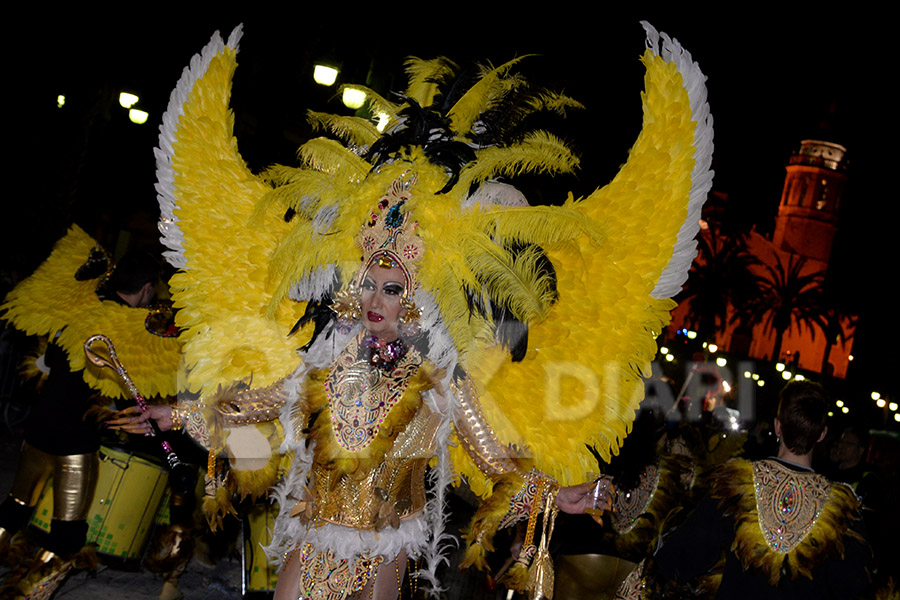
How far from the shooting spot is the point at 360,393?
2984mm

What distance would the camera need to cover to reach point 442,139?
2.98 metres

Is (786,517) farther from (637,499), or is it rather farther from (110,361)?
(110,361)

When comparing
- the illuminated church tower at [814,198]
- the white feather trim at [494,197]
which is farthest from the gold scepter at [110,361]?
the illuminated church tower at [814,198]

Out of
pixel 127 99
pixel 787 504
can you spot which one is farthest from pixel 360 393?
pixel 127 99

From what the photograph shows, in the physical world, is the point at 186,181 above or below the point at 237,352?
above

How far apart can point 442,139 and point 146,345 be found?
2.03 metres

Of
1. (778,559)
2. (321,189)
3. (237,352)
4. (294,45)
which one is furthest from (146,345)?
(294,45)

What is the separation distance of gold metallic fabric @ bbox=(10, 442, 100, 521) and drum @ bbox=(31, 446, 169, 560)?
1.87 feet

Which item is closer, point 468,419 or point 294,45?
point 468,419

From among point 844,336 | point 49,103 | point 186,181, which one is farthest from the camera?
point 844,336

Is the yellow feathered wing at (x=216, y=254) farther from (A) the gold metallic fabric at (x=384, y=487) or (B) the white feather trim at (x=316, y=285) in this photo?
(A) the gold metallic fabric at (x=384, y=487)

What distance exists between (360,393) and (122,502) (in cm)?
247

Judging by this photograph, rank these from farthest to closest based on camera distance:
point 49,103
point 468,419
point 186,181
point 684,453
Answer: point 49,103
point 684,453
point 186,181
point 468,419

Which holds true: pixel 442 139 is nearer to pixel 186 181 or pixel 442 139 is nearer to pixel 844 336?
pixel 186 181
